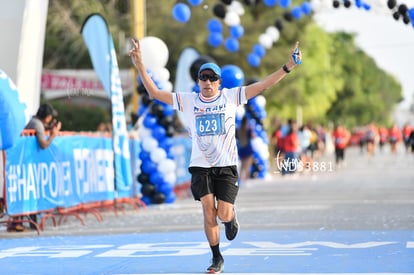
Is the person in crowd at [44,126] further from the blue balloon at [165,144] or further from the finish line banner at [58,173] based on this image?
the blue balloon at [165,144]

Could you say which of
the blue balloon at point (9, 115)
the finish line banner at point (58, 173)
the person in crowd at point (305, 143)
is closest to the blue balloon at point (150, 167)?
the finish line banner at point (58, 173)

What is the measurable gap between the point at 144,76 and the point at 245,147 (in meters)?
18.7

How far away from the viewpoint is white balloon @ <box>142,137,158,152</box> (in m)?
19.8

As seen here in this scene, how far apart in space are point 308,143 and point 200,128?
25.4 m

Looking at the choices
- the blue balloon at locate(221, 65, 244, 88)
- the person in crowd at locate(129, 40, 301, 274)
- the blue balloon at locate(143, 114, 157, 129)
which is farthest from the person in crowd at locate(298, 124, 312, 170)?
the person in crowd at locate(129, 40, 301, 274)

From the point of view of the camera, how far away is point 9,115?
1378 cm

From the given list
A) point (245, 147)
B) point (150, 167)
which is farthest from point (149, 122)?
point (245, 147)

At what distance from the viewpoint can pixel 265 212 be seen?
689 inches

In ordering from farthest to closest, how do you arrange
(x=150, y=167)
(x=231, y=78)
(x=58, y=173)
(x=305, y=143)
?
(x=305, y=143)
(x=231, y=78)
(x=150, y=167)
(x=58, y=173)

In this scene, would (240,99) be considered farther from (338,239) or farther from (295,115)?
(295,115)

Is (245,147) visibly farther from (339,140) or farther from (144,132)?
(339,140)

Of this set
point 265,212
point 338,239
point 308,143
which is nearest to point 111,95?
point 265,212

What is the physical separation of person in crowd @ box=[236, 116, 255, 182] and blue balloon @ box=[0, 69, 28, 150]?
14.6m

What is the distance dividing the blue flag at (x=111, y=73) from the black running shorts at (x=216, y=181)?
8158 millimetres
